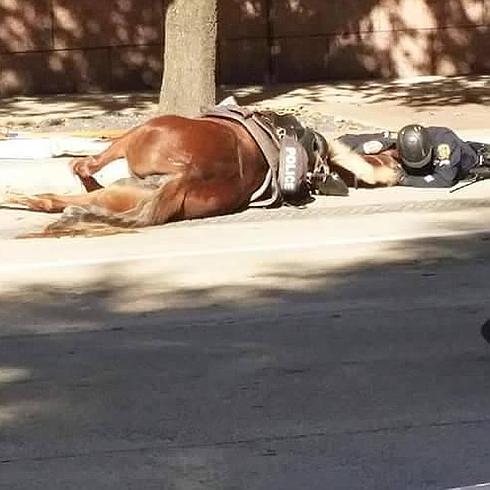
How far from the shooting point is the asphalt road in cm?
569

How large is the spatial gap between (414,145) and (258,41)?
8.96 metres

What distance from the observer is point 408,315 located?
8.19 meters

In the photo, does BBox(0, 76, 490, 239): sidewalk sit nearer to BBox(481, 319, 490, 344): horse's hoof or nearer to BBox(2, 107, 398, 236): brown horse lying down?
BBox(2, 107, 398, 236): brown horse lying down

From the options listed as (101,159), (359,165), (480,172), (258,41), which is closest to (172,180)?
(101,159)

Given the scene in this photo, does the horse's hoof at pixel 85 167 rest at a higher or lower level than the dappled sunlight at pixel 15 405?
higher

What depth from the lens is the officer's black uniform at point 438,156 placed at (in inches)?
484

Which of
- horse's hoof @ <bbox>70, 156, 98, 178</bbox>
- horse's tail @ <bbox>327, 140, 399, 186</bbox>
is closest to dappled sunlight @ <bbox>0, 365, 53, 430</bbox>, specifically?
horse's hoof @ <bbox>70, 156, 98, 178</bbox>

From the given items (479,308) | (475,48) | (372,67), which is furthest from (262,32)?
(479,308)

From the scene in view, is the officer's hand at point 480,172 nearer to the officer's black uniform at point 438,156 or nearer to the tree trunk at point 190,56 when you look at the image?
the officer's black uniform at point 438,156

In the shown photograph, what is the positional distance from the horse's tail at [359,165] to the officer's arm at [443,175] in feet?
0.72

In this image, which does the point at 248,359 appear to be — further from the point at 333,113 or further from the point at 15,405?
the point at 333,113

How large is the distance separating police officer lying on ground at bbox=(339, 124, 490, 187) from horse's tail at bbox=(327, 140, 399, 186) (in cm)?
9

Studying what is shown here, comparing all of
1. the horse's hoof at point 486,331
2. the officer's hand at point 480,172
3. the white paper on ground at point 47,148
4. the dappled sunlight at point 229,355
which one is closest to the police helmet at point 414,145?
the officer's hand at point 480,172

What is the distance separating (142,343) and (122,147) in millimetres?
4232
